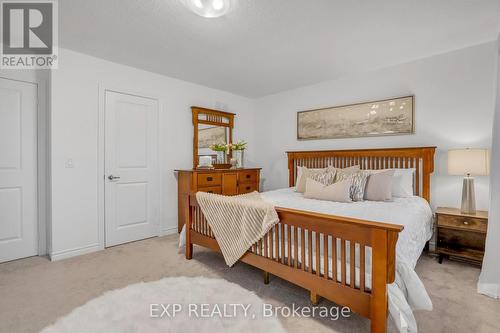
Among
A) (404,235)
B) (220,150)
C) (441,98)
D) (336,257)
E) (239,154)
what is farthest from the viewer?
(239,154)

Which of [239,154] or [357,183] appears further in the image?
[239,154]

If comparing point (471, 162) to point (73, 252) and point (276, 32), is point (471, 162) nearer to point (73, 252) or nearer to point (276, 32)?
point (276, 32)

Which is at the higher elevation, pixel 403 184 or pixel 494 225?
pixel 403 184

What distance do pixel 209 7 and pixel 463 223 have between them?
10.4 feet

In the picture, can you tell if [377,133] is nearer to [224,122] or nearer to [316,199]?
[316,199]

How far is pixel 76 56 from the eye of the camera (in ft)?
9.36

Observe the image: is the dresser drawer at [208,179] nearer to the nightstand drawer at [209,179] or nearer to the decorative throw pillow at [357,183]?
the nightstand drawer at [209,179]

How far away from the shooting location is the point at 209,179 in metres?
3.67

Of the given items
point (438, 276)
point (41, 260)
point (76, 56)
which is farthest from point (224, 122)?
point (438, 276)

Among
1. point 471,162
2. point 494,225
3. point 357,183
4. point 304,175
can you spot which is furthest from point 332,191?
point 471,162

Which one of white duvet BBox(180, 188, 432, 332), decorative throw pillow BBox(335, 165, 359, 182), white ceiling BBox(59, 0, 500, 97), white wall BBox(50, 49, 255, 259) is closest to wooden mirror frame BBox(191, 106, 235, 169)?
white wall BBox(50, 49, 255, 259)

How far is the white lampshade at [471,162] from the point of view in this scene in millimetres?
2467

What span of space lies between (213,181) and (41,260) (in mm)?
2189

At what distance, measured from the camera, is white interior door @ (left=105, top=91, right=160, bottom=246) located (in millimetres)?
3168
